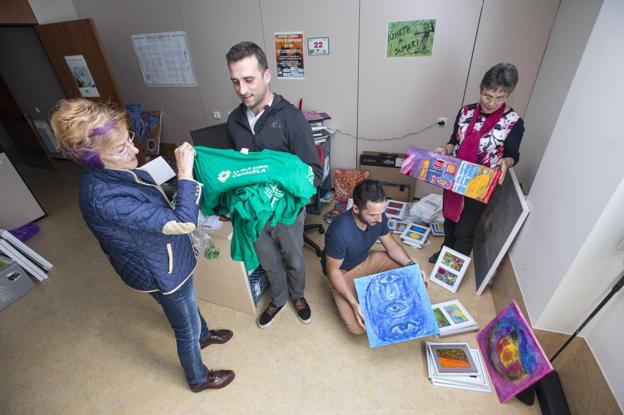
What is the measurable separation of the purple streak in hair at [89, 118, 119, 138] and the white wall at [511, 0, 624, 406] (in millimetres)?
1814

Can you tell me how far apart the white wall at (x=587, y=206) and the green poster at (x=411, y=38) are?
1.33m

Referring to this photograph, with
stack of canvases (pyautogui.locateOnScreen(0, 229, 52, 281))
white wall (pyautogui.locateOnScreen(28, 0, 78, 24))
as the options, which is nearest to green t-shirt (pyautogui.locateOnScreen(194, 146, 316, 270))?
stack of canvases (pyautogui.locateOnScreen(0, 229, 52, 281))

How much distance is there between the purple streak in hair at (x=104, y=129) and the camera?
0.94 metres

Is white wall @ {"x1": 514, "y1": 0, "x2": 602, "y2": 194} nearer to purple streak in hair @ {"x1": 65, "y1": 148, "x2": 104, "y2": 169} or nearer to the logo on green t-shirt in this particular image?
the logo on green t-shirt

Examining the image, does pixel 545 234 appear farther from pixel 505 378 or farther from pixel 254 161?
pixel 254 161

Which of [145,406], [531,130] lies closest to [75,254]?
[145,406]

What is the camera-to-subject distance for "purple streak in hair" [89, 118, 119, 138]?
3.08 feet

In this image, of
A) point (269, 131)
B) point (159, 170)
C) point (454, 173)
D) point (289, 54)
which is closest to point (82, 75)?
point (289, 54)

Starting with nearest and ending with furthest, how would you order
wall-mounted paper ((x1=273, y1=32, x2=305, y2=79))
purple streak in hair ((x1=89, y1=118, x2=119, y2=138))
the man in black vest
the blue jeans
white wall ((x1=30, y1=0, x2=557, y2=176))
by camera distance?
purple streak in hair ((x1=89, y1=118, x2=119, y2=138)), the blue jeans, the man in black vest, white wall ((x1=30, y1=0, x2=557, y2=176)), wall-mounted paper ((x1=273, y1=32, x2=305, y2=79))

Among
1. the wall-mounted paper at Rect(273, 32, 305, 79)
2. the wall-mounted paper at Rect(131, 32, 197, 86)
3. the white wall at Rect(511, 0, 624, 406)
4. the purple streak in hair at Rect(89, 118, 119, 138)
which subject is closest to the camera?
the purple streak in hair at Rect(89, 118, 119, 138)

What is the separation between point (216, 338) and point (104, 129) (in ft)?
4.68

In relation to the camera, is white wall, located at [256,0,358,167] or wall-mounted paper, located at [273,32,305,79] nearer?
white wall, located at [256,0,358,167]

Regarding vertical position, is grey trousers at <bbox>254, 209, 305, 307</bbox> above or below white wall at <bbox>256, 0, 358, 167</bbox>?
below

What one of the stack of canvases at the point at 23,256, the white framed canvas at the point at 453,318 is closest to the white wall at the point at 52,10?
the stack of canvases at the point at 23,256
